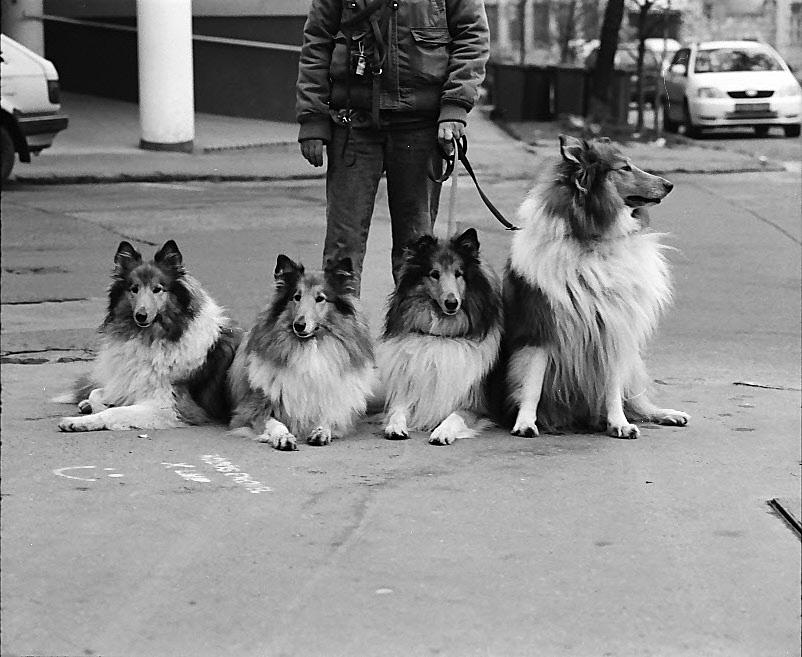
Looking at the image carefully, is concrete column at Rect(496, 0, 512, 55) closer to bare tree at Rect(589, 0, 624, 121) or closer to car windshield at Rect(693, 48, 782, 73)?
car windshield at Rect(693, 48, 782, 73)

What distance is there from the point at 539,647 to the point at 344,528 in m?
1.25

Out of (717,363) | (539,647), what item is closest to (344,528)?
(539,647)

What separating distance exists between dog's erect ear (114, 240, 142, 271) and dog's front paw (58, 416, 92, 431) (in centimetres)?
76

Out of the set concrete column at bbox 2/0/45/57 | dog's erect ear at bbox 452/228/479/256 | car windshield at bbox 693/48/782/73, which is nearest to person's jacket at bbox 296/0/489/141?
dog's erect ear at bbox 452/228/479/256

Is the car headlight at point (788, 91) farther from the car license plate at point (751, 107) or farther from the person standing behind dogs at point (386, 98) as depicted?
the person standing behind dogs at point (386, 98)

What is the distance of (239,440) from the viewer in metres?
6.53

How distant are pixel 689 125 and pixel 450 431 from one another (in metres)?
20.1

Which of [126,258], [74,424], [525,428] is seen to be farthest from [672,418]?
[74,424]

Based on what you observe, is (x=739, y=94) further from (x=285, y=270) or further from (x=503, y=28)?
(x=503, y=28)

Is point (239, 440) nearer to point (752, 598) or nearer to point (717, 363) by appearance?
point (752, 598)

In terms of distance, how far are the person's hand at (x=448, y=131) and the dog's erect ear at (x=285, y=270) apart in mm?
1061

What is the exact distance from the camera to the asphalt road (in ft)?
13.9

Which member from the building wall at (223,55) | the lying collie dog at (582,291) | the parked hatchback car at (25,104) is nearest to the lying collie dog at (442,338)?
the lying collie dog at (582,291)

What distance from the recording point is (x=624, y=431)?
6.66m
